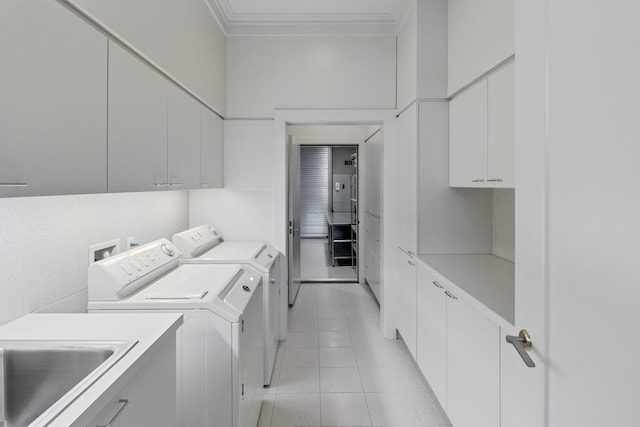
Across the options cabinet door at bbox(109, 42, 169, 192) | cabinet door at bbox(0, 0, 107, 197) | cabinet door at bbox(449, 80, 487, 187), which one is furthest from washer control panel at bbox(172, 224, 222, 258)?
cabinet door at bbox(449, 80, 487, 187)

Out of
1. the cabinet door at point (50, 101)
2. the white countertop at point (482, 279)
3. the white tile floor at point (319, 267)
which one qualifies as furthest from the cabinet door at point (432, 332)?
the white tile floor at point (319, 267)

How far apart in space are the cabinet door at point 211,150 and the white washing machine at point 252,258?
41 cm

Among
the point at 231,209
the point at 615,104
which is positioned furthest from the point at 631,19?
the point at 231,209

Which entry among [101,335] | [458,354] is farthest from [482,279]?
[101,335]

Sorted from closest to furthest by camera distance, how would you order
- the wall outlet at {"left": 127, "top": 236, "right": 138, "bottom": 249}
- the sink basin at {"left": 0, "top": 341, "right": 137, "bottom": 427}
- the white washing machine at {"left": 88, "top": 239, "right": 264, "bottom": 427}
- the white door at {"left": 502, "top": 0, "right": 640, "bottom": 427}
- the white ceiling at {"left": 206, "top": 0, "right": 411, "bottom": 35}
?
1. the white door at {"left": 502, "top": 0, "right": 640, "bottom": 427}
2. the sink basin at {"left": 0, "top": 341, "right": 137, "bottom": 427}
3. the white washing machine at {"left": 88, "top": 239, "right": 264, "bottom": 427}
4. the wall outlet at {"left": 127, "top": 236, "right": 138, "bottom": 249}
5. the white ceiling at {"left": 206, "top": 0, "right": 411, "bottom": 35}

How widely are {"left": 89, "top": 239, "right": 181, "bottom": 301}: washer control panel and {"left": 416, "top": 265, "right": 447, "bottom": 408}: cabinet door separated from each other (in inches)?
63.2

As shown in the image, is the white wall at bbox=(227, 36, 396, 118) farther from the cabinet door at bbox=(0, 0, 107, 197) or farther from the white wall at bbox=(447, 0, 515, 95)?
the cabinet door at bbox=(0, 0, 107, 197)

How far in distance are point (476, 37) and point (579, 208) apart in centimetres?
160

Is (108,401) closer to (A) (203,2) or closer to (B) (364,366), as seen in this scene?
(B) (364,366)

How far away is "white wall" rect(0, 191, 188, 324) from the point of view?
1271mm

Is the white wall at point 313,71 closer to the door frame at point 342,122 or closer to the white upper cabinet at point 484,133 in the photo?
the door frame at point 342,122

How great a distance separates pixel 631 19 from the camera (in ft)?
2.19

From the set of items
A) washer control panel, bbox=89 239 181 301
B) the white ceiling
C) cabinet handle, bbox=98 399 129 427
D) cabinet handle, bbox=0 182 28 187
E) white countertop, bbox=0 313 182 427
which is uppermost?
the white ceiling

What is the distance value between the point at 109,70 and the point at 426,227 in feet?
6.86
